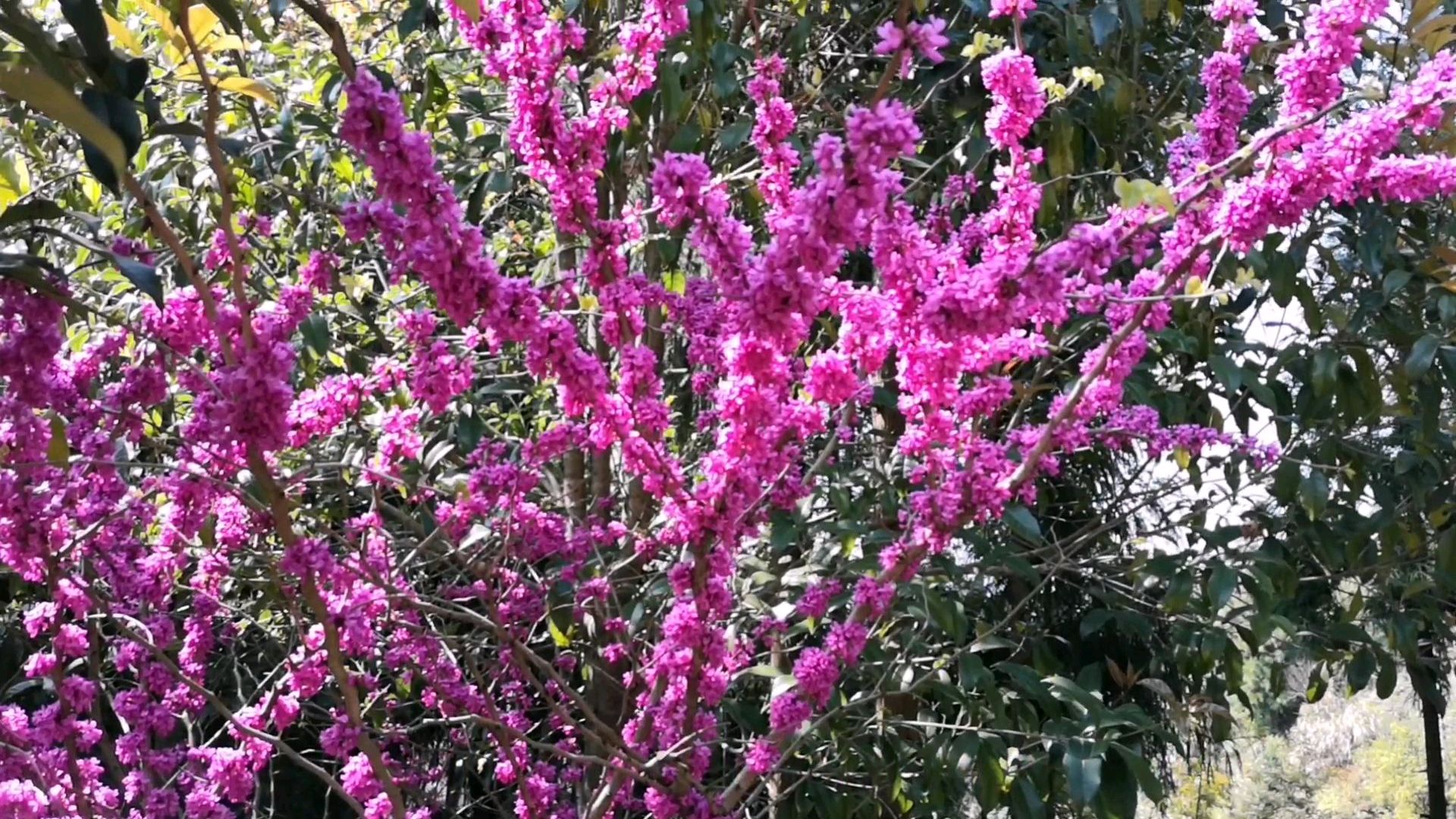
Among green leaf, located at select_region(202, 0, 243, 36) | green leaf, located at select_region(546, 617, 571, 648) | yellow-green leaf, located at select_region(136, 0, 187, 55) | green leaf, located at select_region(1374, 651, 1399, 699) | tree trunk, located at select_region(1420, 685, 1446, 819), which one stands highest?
yellow-green leaf, located at select_region(136, 0, 187, 55)

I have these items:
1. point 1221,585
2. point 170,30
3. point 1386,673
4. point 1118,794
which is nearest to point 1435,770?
point 1386,673

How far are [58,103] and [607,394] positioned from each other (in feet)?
3.28

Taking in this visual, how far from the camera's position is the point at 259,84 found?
1.56 metres

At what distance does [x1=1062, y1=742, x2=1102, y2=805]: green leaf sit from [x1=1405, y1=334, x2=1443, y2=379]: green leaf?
3.12 feet

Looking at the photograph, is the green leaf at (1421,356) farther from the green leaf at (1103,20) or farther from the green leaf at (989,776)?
the green leaf at (989,776)

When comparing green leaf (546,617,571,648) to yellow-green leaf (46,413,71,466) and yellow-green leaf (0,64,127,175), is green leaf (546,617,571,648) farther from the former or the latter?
yellow-green leaf (0,64,127,175)

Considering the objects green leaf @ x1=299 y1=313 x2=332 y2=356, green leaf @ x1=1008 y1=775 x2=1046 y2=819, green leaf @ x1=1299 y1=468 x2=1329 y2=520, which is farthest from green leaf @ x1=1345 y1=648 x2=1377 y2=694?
green leaf @ x1=299 y1=313 x2=332 y2=356

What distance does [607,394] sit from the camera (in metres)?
1.95

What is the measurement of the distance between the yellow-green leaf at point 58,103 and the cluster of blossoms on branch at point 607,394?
42 centimetres

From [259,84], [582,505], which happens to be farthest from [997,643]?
[259,84]

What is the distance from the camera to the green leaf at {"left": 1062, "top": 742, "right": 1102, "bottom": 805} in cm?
252

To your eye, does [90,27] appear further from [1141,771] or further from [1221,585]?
[1221,585]

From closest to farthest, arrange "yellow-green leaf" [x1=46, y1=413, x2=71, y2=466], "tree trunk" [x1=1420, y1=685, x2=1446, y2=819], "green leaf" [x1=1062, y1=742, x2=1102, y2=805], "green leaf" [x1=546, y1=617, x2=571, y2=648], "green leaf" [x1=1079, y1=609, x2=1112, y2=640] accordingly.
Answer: "yellow-green leaf" [x1=46, y1=413, x2=71, y2=466], "green leaf" [x1=1062, y1=742, x2=1102, y2=805], "green leaf" [x1=546, y1=617, x2=571, y2=648], "green leaf" [x1=1079, y1=609, x2=1112, y2=640], "tree trunk" [x1=1420, y1=685, x2=1446, y2=819]

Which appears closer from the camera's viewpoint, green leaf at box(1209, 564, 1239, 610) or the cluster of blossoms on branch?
the cluster of blossoms on branch
